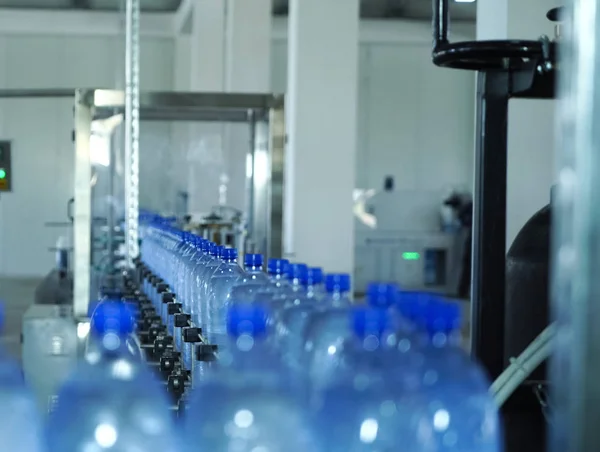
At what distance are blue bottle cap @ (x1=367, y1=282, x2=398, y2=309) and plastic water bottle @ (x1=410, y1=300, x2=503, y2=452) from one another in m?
0.14

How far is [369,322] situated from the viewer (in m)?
0.94

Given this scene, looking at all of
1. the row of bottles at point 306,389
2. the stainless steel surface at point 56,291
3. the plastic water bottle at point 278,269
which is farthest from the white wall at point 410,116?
the row of bottles at point 306,389

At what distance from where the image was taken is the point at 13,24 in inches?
490

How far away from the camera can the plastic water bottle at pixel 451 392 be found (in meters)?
0.92

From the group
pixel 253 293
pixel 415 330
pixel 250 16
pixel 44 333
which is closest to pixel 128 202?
pixel 44 333

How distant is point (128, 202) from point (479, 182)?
145 cm

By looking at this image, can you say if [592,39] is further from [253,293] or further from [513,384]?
[513,384]

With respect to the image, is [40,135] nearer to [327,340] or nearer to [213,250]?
[213,250]

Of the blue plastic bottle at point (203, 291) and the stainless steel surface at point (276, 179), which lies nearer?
the blue plastic bottle at point (203, 291)

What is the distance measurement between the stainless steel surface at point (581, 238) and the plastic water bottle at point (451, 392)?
29 centimetres

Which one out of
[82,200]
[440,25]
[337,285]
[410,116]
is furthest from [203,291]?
[410,116]

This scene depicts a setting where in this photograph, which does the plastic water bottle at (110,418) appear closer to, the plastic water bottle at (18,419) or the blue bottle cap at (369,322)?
the plastic water bottle at (18,419)

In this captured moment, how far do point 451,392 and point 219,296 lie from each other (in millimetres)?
905

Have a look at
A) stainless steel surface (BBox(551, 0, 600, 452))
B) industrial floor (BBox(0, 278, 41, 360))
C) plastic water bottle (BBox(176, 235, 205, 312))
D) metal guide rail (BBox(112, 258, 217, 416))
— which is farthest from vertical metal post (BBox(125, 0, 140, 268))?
industrial floor (BBox(0, 278, 41, 360))
